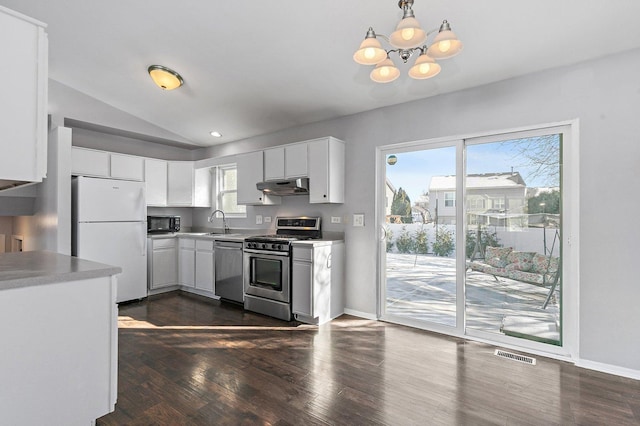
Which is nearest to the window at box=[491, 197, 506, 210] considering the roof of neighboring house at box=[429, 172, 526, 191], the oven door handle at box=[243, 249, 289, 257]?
the roof of neighboring house at box=[429, 172, 526, 191]

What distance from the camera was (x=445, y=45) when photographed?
183 cm

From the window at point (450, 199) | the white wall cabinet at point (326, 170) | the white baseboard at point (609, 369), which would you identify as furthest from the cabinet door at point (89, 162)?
the white baseboard at point (609, 369)

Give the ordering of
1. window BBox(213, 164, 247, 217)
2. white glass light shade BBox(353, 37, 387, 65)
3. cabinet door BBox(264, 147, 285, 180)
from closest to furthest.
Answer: white glass light shade BBox(353, 37, 387, 65) < cabinet door BBox(264, 147, 285, 180) < window BBox(213, 164, 247, 217)

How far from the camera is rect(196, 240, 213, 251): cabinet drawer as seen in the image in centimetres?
466

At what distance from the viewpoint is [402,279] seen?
370 cm

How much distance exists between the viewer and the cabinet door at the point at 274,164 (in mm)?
4176

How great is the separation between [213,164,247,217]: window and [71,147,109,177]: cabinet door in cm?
161

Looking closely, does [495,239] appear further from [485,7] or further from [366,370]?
[485,7]

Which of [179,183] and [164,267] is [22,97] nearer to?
[164,267]

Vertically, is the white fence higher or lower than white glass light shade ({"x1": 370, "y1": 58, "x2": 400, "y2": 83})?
lower

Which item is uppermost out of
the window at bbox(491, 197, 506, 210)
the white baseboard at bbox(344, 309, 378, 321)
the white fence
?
the window at bbox(491, 197, 506, 210)

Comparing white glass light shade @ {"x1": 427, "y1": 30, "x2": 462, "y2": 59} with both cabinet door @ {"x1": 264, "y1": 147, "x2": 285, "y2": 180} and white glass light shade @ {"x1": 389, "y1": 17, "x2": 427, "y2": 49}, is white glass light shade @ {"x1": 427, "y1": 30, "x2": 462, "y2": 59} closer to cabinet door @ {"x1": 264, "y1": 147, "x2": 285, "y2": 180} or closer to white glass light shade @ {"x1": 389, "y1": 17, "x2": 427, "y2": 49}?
white glass light shade @ {"x1": 389, "y1": 17, "x2": 427, "y2": 49}

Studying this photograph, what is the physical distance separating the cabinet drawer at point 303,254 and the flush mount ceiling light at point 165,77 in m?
2.37

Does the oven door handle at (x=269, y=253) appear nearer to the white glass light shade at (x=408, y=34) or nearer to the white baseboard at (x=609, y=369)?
the white glass light shade at (x=408, y=34)
